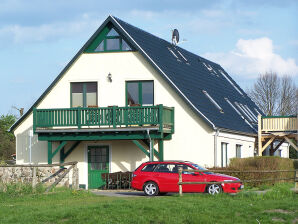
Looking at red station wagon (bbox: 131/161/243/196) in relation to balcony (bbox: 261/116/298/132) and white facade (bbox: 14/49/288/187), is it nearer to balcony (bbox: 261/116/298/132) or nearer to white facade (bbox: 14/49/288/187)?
white facade (bbox: 14/49/288/187)

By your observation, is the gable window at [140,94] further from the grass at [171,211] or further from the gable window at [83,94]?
the grass at [171,211]

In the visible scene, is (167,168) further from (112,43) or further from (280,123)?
(280,123)

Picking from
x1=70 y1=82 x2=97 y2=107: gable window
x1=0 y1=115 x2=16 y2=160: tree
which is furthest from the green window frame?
x1=0 y1=115 x2=16 y2=160: tree

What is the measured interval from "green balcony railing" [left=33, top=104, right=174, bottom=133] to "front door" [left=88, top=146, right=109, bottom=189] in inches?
66.9

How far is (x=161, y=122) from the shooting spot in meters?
31.0

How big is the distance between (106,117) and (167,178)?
7227 mm

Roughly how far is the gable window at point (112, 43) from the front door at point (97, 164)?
500 cm

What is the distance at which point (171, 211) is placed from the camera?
18.0 meters

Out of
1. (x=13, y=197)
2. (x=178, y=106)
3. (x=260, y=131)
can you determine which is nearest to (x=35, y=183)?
(x=13, y=197)

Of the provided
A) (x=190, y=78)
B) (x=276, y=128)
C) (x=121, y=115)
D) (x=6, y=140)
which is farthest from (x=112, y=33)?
(x=6, y=140)

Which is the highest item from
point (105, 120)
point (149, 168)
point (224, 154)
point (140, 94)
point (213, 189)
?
point (140, 94)

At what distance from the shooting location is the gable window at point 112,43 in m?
33.5

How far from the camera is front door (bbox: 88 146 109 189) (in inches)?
1309

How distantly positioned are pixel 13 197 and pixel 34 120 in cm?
919
